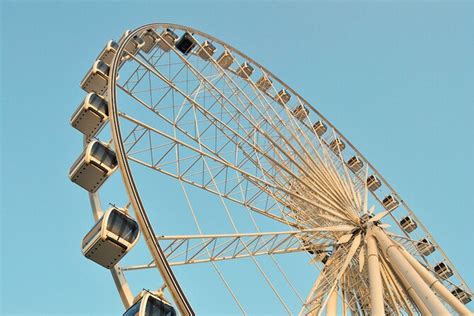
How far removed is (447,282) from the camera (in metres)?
20.2

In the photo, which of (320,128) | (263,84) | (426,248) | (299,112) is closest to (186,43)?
(263,84)

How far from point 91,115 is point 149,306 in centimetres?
504

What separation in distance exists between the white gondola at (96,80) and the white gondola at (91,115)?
130 cm

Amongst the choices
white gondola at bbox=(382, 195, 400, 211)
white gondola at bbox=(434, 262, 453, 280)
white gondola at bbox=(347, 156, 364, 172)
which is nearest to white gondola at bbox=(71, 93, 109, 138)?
white gondola at bbox=(347, 156, 364, 172)

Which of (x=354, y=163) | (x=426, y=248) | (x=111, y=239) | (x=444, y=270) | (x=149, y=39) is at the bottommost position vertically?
(x=111, y=239)

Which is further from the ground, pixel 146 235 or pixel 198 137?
pixel 198 137

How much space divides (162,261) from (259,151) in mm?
6353

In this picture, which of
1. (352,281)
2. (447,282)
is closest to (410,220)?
(447,282)

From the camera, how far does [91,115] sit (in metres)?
10.3

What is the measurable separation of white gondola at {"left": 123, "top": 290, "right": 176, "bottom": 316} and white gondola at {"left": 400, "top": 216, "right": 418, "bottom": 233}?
16962 mm

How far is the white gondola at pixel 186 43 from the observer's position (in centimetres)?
1612

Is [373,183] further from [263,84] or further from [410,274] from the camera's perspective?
[410,274]

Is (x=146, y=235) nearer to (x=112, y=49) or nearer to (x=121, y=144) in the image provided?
(x=121, y=144)

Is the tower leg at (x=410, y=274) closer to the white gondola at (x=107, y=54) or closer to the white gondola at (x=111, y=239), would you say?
the white gondola at (x=111, y=239)
